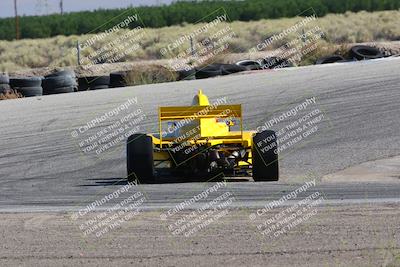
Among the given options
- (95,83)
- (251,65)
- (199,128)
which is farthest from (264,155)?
(251,65)

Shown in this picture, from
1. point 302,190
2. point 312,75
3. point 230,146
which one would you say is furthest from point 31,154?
point 312,75

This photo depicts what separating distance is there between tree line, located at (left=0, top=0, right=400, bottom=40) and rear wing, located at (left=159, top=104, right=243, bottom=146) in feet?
157

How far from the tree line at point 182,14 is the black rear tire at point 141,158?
4849 cm

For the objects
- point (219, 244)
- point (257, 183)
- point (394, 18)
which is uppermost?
point (219, 244)

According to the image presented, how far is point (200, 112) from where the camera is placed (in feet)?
51.6

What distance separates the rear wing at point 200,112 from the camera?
51.4 feet

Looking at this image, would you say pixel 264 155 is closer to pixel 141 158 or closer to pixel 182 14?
pixel 141 158

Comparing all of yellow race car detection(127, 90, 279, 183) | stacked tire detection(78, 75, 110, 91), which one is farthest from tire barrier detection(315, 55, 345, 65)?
yellow race car detection(127, 90, 279, 183)

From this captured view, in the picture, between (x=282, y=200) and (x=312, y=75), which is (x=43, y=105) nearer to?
(x=312, y=75)

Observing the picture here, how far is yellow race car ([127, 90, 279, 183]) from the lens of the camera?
15.1 m

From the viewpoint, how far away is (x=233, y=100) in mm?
24969

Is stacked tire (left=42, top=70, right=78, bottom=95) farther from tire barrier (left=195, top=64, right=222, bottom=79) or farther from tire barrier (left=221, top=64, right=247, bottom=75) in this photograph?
tire barrier (left=221, top=64, right=247, bottom=75)

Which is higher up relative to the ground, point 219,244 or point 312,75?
point 219,244

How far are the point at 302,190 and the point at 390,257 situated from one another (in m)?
5.09
